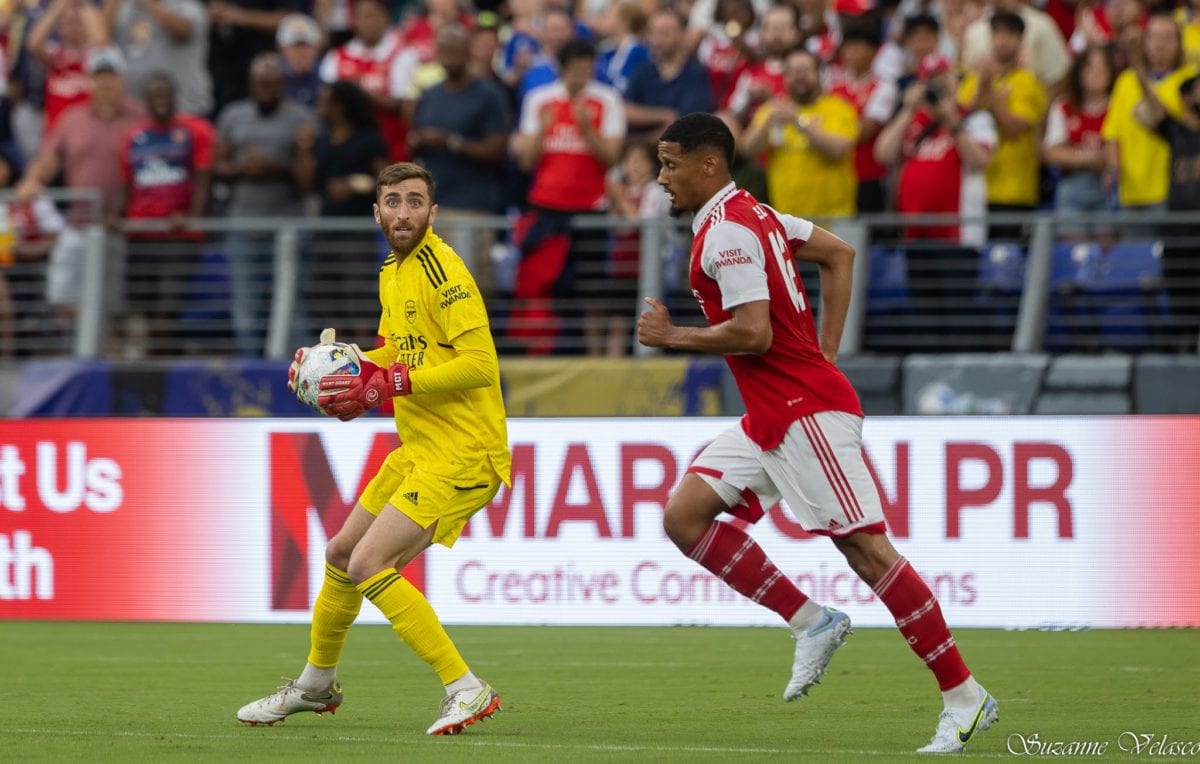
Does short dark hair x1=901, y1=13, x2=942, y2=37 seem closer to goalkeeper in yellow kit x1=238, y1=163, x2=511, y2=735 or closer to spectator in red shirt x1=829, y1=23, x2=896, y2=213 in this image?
spectator in red shirt x1=829, y1=23, x2=896, y2=213

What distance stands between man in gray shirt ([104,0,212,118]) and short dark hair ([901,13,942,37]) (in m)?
6.57

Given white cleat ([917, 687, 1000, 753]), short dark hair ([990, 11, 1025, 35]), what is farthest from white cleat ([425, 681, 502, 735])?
short dark hair ([990, 11, 1025, 35])

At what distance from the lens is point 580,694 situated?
372 inches

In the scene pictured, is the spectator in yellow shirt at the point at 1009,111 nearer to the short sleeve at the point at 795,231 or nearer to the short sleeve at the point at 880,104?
the short sleeve at the point at 880,104

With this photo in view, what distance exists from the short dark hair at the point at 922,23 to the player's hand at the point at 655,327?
819 centimetres

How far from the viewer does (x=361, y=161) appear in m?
15.9

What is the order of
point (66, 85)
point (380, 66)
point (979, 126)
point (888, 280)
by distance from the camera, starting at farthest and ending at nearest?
point (66, 85) → point (380, 66) → point (888, 280) → point (979, 126)

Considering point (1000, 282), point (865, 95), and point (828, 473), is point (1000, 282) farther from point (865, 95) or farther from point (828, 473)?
point (828, 473)

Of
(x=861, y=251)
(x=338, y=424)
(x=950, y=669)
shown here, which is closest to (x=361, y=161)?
(x=338, y=424)

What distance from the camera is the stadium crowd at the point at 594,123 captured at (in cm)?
1441

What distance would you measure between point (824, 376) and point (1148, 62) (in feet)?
24.4

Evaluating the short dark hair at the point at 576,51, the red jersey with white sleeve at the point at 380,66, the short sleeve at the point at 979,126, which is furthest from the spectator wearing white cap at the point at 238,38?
the short sleeve at the point at 979,126

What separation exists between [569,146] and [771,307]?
7.76 m

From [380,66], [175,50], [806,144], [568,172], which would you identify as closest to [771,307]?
[806,144]
